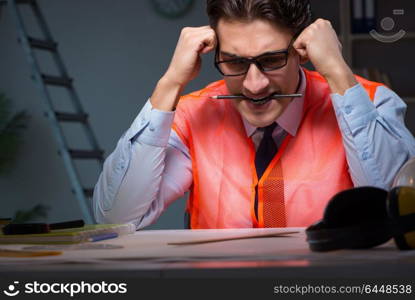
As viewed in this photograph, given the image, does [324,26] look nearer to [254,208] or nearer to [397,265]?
[254,208]

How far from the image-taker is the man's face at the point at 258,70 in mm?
1566

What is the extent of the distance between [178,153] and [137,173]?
0.16 m

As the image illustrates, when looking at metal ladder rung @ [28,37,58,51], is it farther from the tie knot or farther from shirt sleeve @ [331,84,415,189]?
shirt sleeve @ [331,84,415,189]

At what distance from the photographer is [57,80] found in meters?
4.87

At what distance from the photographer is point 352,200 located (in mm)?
802

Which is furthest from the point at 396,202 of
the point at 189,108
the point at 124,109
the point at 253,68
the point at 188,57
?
the point at 124,109

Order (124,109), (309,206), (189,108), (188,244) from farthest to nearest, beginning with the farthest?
1. (124,109)
2. (189,108)
3. (309,206)
4. (188,244)

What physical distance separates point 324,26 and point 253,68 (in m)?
0.22

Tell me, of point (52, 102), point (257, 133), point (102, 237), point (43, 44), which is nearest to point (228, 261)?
point (102, 237)

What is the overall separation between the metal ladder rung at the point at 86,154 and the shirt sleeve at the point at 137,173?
310 centimetres

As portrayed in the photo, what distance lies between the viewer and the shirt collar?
1742mm

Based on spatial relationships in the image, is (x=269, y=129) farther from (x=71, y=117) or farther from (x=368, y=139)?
(x=71, y=117)

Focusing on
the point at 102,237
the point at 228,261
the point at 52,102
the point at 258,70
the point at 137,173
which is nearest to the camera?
the point at 228,261

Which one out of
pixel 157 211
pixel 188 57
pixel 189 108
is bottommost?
pixel 157 211
